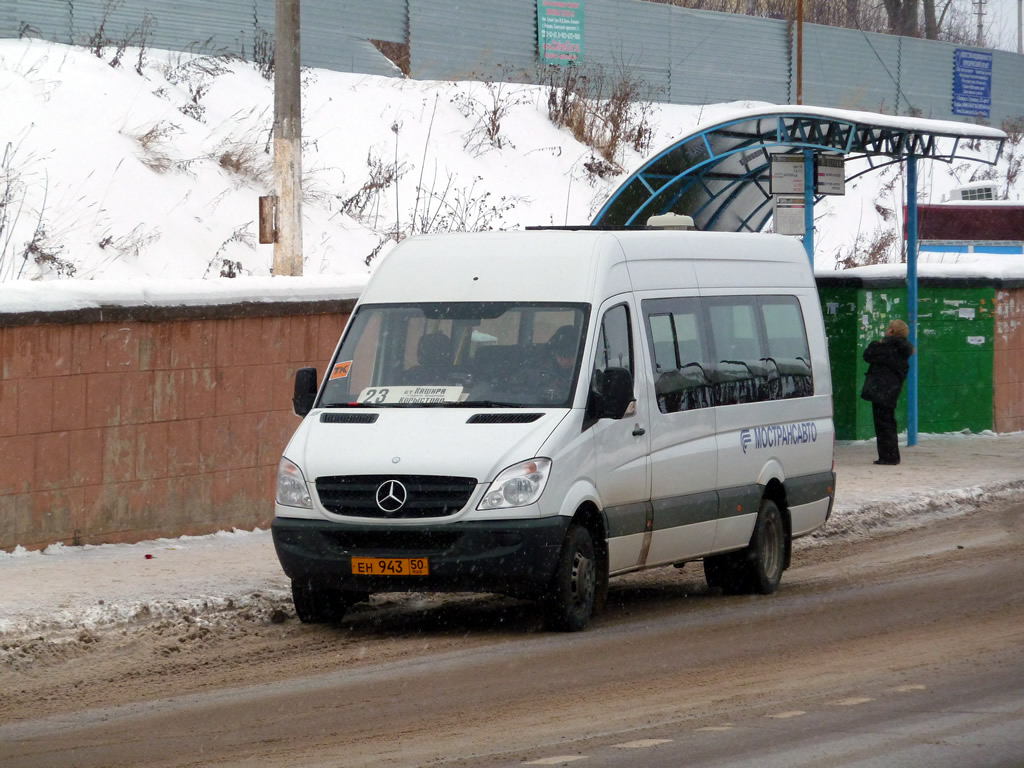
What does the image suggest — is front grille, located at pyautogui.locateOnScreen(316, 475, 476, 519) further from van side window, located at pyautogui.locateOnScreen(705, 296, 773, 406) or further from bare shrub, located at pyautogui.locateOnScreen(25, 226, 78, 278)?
bare shrub, located at pyautogui.locateOnScreen(25, 226, 78, 278)

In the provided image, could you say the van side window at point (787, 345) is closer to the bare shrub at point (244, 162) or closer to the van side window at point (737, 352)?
the van side window at point (737, 352)

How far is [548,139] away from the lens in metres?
39.3

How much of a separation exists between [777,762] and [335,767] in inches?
68.9

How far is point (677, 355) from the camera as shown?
36.8ft

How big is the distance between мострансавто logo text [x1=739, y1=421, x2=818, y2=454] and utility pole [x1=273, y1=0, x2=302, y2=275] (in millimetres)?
7328

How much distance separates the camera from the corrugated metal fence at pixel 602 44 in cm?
3300

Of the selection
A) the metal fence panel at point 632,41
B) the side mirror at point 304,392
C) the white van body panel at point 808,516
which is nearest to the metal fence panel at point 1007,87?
the metal fence panel at point 632,41

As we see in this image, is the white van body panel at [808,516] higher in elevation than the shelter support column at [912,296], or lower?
lower

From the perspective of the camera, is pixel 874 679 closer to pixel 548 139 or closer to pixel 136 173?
pixel 136 173

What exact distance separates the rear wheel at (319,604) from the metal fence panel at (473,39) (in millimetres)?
29657

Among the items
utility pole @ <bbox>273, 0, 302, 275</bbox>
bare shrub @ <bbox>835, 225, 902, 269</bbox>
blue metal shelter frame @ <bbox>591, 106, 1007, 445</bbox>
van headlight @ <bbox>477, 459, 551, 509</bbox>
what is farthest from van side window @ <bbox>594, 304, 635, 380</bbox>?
bare shrub @ <bbox>835, 225, 902, 269</bbox>

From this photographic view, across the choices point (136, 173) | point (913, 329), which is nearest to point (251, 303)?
point (913, 329)

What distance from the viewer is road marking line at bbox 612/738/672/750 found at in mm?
6945

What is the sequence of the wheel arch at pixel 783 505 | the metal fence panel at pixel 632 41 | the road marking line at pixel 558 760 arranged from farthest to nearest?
the metal fence panel at pixel 632 41 → the wheel arch at pixel 783 505 → the road marking line at pixel 558 760
